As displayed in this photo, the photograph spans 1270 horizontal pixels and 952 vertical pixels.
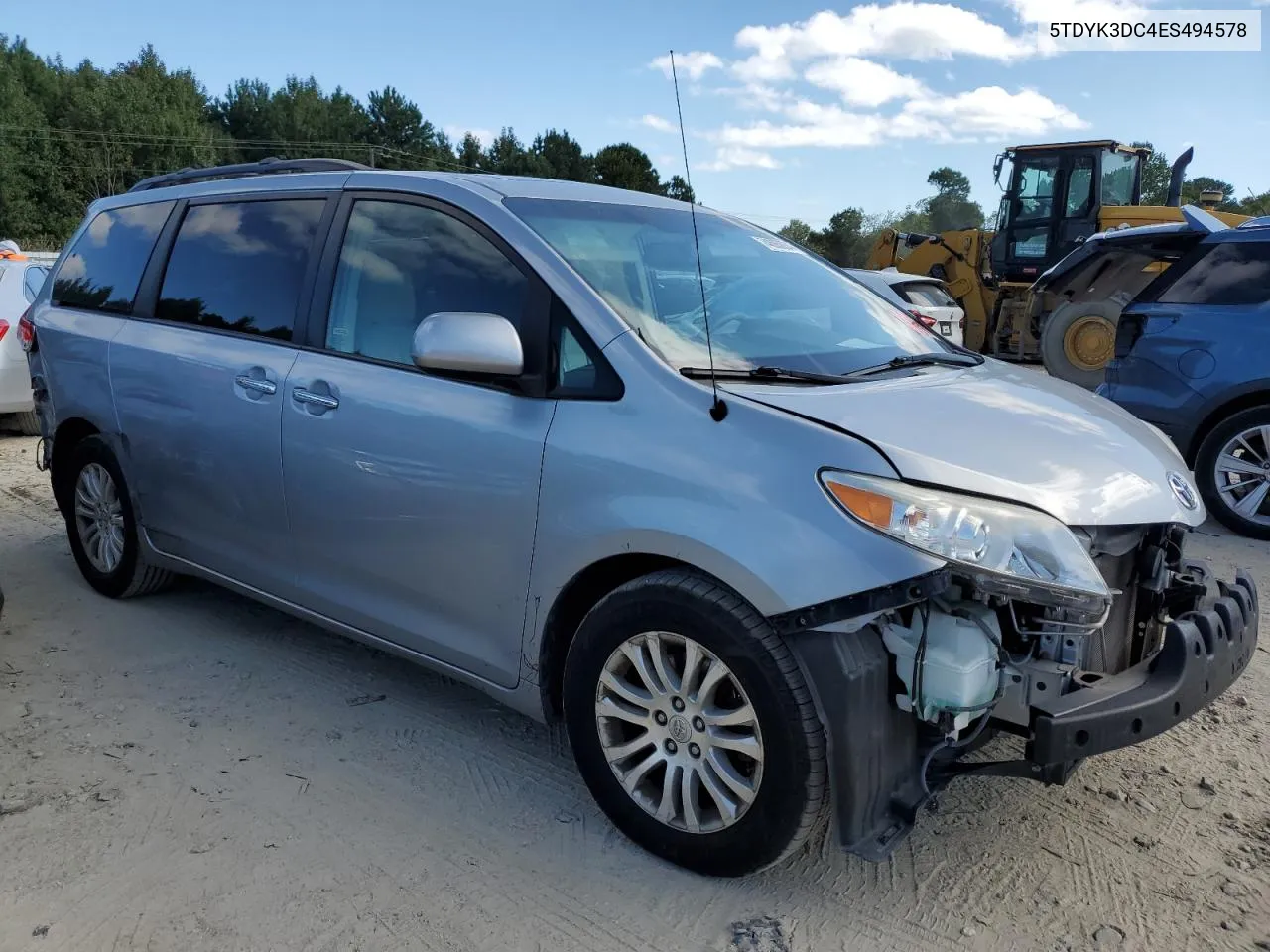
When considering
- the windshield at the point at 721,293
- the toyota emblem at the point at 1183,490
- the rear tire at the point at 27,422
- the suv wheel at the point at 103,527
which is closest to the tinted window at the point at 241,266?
the suv wheel at the point at 103,527

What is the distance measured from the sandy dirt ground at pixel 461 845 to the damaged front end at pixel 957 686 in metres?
0.39

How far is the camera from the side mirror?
2.75 m

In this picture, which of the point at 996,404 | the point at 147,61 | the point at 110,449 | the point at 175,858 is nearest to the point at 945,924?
the point at 996,404

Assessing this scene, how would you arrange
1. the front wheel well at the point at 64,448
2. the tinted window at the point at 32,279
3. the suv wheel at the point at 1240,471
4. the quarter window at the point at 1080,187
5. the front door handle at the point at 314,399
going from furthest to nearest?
the quarter window at the point at 1080,187 < the tinted window at the point at 32,279 < the suv wheel at the point at 1240,471 < the front wheel well at the point at 64,448 < the front door handle at the point at 314,399

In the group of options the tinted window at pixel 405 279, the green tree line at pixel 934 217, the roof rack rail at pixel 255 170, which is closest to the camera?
the tinted window at pixel 405 279

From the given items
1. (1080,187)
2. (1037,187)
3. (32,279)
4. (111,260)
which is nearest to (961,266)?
(1037,187)

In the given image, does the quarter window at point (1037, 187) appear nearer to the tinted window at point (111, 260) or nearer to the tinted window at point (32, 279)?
the tinted window at point (32, 279)

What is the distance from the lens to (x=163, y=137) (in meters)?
57.1

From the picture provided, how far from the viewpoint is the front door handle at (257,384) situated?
11.6 feet

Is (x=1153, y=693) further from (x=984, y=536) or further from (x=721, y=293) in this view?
(x=721, y=293)

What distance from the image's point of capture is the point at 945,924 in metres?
2.46

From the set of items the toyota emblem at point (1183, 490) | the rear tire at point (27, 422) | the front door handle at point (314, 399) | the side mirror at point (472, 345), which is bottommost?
the rear tire at point (27, 422)

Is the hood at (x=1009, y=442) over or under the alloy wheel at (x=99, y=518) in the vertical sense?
over

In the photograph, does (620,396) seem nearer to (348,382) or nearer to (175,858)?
(348,382)
